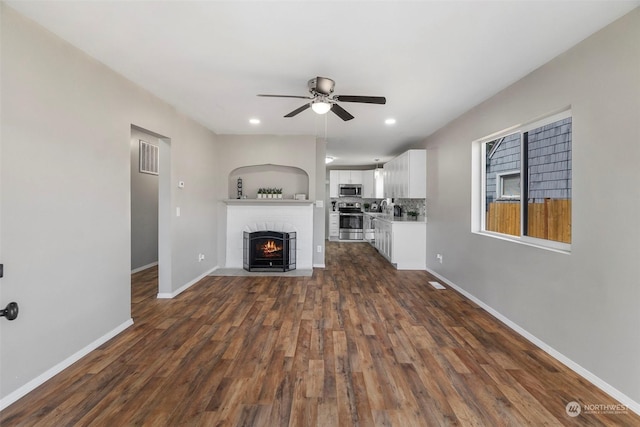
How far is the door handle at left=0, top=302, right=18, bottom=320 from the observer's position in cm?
171

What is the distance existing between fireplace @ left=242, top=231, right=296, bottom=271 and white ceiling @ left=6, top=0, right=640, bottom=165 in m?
2.47

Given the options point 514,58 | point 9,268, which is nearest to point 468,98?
point 514,58

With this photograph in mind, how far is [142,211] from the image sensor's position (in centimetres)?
555

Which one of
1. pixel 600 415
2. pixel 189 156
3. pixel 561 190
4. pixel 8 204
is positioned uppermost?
pixel 189 156

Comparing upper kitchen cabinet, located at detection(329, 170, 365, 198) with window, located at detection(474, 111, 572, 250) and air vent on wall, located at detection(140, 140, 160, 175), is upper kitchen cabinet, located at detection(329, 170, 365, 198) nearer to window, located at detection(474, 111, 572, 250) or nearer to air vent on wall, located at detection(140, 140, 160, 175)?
air vent on wall, located at detection(140, 140, 160, 175)

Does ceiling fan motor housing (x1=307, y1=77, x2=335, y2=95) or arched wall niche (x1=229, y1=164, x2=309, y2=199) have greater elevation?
ceiling fan motor housing (x1=307, y1=77, x2=335, y2=95)

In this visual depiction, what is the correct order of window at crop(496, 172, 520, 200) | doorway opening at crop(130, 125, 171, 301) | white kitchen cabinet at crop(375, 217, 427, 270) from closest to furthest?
window at crop(496, 172, 520, 200) < doorway opening at crop(130, 125, 171, 301) < white kitchen cabinet at crop(375, 217, 427, 270)

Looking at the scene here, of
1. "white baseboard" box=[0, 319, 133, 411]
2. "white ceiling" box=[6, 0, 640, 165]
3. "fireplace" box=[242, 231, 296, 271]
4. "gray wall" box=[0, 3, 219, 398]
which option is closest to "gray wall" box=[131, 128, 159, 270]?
"fireplace" box=[242, 231, 296, 271]

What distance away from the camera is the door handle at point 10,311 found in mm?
1713

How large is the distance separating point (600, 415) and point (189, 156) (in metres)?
4.89

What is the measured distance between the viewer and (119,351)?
97.7 inches

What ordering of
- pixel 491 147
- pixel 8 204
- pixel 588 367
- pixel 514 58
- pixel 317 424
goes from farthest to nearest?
pixel 491 147
pixel 514 58
pixel 588 367
pixel 8 204
pixel 317 424

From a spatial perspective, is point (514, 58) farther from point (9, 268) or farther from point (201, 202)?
point (201, 202)

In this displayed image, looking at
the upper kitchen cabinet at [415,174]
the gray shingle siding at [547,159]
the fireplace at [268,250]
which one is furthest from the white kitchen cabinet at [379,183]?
the gray shingle siding at [547,159]
